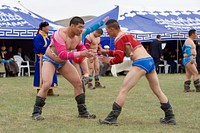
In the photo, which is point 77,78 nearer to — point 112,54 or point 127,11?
point 112,54

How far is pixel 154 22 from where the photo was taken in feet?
81.1

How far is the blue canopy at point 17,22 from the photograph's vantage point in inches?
805

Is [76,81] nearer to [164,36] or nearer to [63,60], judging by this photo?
[63,60]

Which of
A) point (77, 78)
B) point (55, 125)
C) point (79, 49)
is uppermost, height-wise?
point (79, 49)

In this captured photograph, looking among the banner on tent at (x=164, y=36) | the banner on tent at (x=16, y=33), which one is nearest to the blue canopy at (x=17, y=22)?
the banner on tent at (x=16, y=33)

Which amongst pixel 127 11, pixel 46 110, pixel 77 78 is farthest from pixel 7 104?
pixel 127 11

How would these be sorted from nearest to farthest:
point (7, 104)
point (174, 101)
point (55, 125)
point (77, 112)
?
1. point (55, 125)
2. point (77, 112)
3. point (7, 104)
4. point (174, 101)

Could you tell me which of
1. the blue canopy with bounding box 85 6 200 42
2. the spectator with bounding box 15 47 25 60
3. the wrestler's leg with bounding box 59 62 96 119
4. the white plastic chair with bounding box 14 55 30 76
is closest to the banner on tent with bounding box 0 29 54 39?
the white plastic chair with bounding box 14 55 30 76

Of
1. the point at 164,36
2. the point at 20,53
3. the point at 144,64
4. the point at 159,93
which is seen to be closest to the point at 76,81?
the point at 144,64

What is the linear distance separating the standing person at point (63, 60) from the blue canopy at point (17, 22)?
12.9m

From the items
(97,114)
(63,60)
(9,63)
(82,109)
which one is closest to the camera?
(63,60)

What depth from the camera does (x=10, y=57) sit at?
70.4ft

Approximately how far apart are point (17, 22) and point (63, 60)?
1444 centimetres

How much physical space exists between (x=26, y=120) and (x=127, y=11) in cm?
1821
